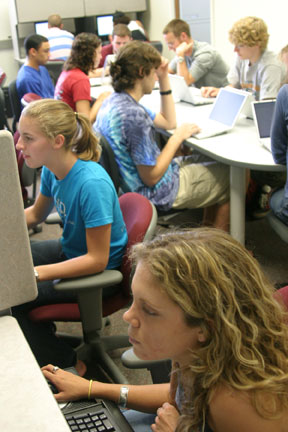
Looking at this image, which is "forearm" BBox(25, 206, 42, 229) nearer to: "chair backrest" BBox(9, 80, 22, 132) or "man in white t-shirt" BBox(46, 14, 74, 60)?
"chair backrest" BBox(9, 80, 22, 132)

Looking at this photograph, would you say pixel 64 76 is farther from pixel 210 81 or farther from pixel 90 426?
pixel 90 426

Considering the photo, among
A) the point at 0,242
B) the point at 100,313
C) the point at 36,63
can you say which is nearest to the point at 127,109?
the point at 100,313

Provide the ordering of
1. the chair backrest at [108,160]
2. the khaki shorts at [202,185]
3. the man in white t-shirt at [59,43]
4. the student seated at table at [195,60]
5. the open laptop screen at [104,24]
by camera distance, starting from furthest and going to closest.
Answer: the open laptop screen at [104,24]
the man in white t-shirt at [59,43]
the student seated at table at [195,60]
the khaki shorts at [202,185]
the chair backrest at [108,160]

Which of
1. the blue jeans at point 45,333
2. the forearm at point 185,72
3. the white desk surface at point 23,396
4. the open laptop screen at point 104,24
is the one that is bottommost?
the blue jeans at point 45,333

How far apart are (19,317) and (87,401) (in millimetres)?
644

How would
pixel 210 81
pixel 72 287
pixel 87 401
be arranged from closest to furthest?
pixel 87 401 < pixel 72 287 < pixel 210 81

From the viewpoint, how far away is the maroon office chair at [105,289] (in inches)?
61.6

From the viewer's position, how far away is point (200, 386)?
2.89 ft

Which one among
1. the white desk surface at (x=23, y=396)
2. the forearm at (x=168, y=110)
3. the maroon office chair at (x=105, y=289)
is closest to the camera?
the white desk surface at (x=23, y=396)

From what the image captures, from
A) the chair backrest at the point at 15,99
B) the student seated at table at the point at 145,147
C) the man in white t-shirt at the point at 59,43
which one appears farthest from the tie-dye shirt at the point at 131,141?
→ the man in white t-shirt at the point at 59,43

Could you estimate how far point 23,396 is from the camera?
796 mm

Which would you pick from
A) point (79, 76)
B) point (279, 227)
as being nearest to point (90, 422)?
point (279, 227)

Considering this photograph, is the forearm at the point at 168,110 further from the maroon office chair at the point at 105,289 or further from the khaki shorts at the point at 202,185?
the maroon office chair at the point at 105,289

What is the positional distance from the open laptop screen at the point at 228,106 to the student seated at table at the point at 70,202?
4.38 ft
